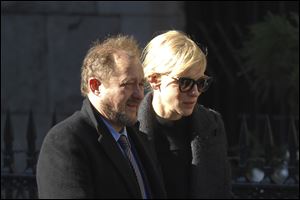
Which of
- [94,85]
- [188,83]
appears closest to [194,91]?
[188,83]

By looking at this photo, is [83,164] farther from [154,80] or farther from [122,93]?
[154,80]

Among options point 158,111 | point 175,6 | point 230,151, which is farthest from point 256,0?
point 158,111

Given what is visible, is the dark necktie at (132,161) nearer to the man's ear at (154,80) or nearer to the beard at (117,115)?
the beard at (117,115)

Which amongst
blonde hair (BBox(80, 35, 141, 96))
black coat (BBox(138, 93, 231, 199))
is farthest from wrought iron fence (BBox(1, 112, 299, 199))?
blonde hair (BBox(80, 35, 141, 96))

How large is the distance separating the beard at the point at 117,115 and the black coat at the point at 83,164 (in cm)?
4

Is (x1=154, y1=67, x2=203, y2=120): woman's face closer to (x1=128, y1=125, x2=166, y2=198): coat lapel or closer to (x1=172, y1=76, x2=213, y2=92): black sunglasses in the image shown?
(x1=172, y1=76, x2=213, y2=92): black sunglasses

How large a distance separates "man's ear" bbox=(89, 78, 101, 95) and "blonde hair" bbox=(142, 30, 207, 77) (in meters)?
0.60

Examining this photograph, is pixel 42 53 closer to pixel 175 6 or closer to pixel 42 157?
pixel 175 6

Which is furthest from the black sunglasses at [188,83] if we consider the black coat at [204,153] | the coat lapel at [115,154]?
the coat lapel at [115,154]

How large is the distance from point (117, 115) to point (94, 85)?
5.1 inches

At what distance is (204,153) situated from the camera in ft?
12.4

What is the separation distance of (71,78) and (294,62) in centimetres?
187

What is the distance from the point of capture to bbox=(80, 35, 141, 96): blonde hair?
3123mm

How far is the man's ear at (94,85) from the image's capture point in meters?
3.14
